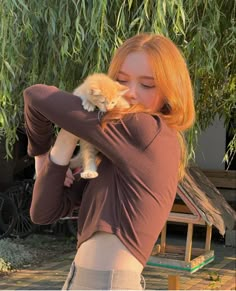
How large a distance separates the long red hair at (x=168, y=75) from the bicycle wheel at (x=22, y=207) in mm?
6690

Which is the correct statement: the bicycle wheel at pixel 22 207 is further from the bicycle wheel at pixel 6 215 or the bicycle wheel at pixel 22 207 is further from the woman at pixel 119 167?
the woman at pixel 119 167

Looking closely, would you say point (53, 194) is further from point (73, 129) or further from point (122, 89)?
point (122, 89)

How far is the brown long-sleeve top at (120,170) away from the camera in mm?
1647

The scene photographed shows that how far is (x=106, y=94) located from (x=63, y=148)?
0.71 feet

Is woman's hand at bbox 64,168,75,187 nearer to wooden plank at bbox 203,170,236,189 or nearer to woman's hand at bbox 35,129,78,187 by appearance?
woman's hand at bbox 35,129,78,187

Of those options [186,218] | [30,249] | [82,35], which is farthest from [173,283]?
[30,249]

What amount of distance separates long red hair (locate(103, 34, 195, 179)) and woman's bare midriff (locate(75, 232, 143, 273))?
16.0 inches

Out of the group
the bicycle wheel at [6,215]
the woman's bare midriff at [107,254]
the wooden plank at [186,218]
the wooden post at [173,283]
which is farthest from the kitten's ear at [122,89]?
the bicycle wheel at [6,215]

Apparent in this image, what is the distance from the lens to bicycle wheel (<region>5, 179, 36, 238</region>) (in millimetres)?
8293

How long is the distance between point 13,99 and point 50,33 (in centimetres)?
→ 66

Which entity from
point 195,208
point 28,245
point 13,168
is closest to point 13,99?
point 195,208

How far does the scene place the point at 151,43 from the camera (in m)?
1.81

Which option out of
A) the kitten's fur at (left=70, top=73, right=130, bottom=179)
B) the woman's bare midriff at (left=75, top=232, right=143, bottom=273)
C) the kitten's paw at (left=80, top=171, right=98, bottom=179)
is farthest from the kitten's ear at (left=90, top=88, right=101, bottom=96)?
the woman's bare midriff at (left=75, top=232, right=143, bottom=273)

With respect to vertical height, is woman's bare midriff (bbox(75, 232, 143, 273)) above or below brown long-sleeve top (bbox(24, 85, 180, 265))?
below
